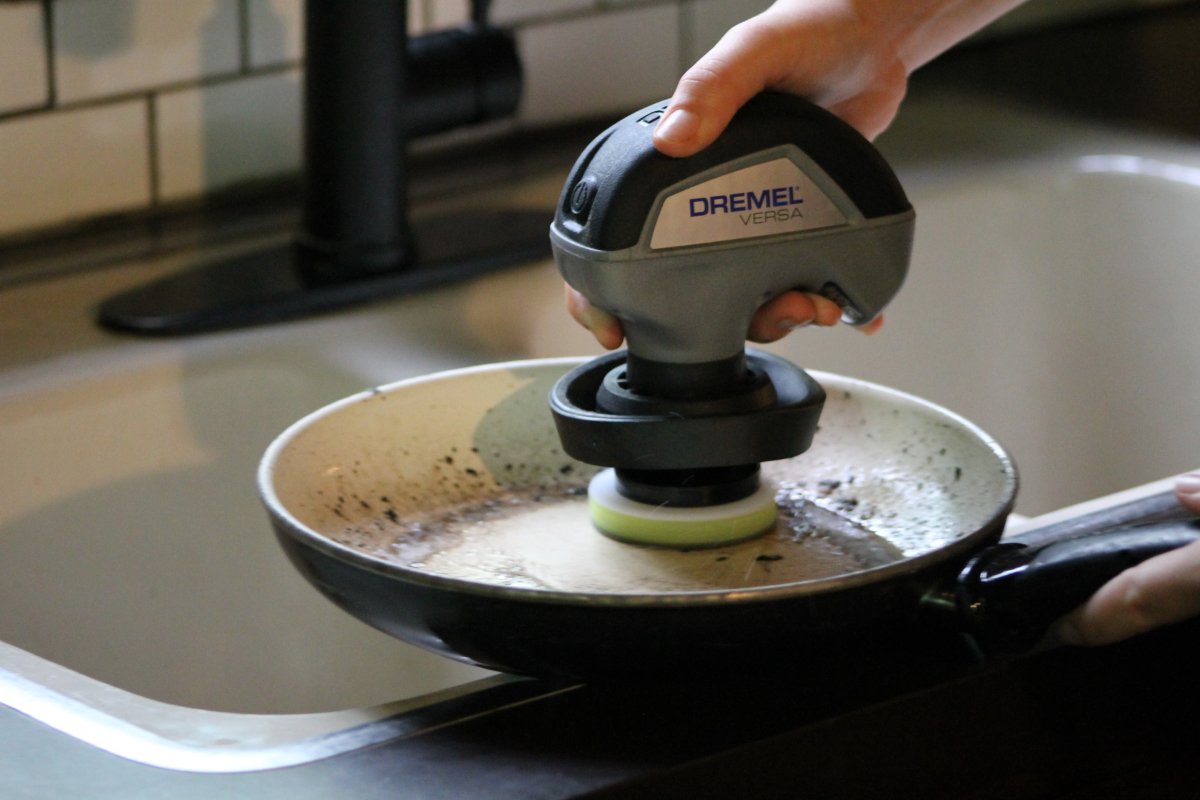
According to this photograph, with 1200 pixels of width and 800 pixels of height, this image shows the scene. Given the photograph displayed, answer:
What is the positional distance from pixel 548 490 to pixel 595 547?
0.23 ft

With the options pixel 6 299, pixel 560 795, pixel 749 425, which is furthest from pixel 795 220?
pixel 6 299

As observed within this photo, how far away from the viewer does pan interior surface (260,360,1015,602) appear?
49cm

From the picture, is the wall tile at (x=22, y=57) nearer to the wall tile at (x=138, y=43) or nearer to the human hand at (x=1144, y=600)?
the wall tile at (x=138, y=43)

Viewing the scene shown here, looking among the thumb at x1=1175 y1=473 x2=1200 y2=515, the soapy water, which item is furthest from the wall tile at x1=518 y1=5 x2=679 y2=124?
the thumb at x1=1175 y1=473 x2=1200 y2=515

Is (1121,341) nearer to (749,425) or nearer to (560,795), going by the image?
(749,425)

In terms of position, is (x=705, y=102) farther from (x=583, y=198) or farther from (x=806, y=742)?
(x=806, y=742)

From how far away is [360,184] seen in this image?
81cm

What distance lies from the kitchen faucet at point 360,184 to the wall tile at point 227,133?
93 millimetres

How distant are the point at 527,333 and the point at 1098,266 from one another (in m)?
0.41

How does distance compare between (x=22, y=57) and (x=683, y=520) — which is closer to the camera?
(x=683, y=520)

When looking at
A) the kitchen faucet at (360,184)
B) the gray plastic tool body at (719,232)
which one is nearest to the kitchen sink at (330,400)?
the kitchen faucet at (360,184)

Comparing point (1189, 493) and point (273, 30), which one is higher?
point (273, 30)

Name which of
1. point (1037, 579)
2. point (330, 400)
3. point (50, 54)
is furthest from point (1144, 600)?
point (50, 54)

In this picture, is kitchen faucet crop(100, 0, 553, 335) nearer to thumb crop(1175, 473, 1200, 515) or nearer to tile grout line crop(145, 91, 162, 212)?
tile grout line crop(145, 91, 162, 212)
